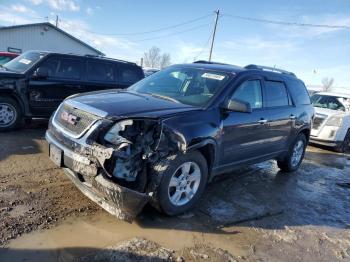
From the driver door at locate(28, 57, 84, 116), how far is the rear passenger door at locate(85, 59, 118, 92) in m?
0.22

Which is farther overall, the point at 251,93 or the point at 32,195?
Result: the point at 251,93

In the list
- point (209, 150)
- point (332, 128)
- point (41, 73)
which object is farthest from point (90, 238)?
point (332, 128)

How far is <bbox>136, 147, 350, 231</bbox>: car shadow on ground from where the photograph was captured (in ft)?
14.9

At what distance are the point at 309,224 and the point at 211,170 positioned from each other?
61.2 inches

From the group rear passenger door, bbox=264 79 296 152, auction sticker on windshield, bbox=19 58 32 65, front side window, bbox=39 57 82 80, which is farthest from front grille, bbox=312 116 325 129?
auction sticker on windshield, bbox=19 58 32 65

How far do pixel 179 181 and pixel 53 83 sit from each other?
5.07 metres

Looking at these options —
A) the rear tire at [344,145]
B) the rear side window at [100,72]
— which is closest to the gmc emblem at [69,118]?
the rear side window at [100,72]

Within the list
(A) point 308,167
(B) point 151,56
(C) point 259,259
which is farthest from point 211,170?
(B) point 151,56

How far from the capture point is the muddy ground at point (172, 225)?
3641mm

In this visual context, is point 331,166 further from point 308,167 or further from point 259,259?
point 259,259

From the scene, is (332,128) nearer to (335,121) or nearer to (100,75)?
(335,121)

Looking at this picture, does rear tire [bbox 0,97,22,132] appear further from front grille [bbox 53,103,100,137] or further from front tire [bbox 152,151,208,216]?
front tire [bbox 152,151,208,216]

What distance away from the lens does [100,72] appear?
9219 mm

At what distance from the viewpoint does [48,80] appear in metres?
8.22
